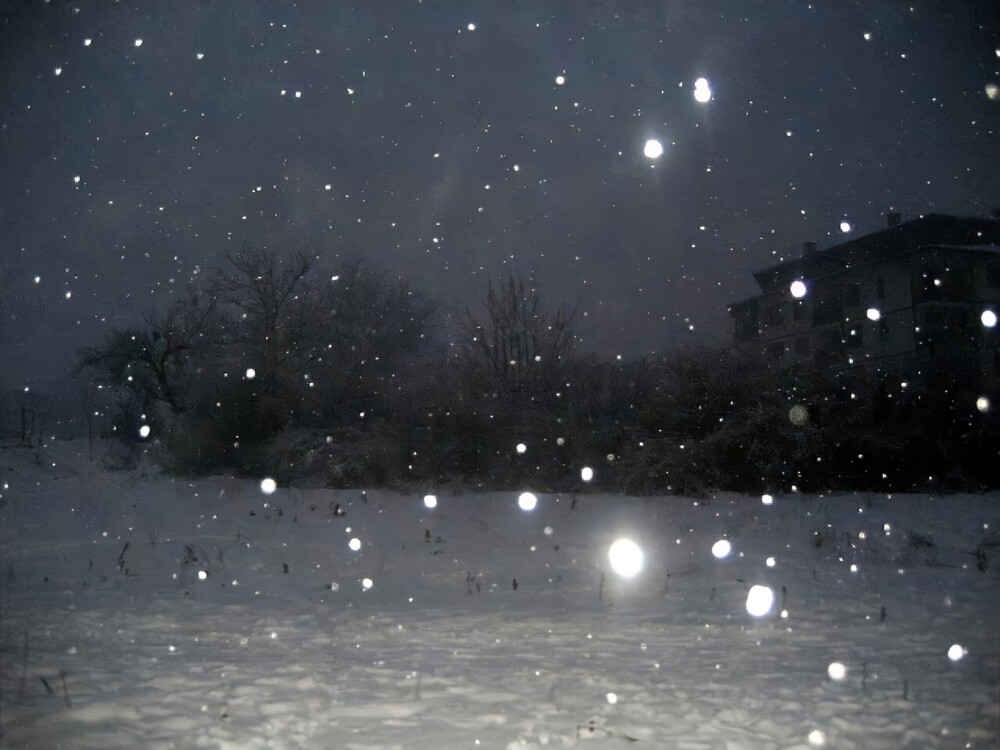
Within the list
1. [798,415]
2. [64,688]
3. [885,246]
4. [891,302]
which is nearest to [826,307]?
[891,302]

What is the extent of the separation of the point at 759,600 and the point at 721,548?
3.01 metres

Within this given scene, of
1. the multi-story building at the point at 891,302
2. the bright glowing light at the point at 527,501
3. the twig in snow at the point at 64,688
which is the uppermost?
the multi-story building at the point at 891,302

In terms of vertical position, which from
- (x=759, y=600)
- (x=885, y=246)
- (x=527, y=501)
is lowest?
(x=759, y=600)

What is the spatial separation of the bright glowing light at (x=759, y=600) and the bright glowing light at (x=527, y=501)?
6441mm

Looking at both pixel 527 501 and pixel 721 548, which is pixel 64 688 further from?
pixel 527 501

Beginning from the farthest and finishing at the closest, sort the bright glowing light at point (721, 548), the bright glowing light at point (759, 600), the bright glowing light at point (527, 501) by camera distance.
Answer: the bright glowing light at point (527, 501) < the bright glowing light at point (721, 548) < the bright glowing light at point (759, 600)

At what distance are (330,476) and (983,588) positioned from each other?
41.6ft

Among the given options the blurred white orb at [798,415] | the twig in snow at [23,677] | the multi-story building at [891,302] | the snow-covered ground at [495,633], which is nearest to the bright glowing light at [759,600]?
the snow-covered ground at [495,633]

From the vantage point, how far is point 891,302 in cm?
1909

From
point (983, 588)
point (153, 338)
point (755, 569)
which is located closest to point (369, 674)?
point (755, 569)

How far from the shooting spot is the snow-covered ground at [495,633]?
4207mm

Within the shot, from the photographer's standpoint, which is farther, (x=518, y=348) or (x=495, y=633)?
(x=518, y=348)

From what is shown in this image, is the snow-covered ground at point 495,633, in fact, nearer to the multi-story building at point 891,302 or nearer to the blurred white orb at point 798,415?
the blurred white orb at point 798,415

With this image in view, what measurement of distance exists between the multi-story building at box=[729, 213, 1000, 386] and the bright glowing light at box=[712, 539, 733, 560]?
6653mm
